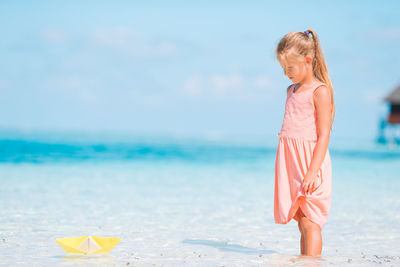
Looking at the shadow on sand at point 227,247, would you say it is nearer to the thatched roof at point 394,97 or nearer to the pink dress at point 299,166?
the pink dress at point 299,166

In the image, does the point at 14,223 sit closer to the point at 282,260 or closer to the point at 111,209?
the point at 111,209

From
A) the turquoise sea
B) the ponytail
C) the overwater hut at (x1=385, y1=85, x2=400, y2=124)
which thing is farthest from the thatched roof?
the ponytail

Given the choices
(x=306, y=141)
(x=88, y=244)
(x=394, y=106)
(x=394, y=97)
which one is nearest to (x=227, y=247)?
(x=88, y=244)

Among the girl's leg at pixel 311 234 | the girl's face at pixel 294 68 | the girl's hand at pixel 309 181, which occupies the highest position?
the girl's face at pixel 294 68

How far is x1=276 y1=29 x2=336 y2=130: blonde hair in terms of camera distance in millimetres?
2934

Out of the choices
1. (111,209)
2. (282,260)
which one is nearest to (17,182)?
(111,209)

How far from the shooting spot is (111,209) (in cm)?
619

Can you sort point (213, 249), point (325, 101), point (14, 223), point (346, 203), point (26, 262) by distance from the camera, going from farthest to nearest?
point (346, 203) → point (14, 223) → point (213, 249) → point (26, 262) → point (325, 101)

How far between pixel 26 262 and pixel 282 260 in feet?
5.45

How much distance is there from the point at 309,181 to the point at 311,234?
1.08 feet

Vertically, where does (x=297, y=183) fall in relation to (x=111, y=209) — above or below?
above

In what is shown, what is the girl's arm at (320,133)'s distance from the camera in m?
2.91

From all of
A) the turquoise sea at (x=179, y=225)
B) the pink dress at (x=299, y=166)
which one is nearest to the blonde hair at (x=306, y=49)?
the pink dress at (x=299, y=166)

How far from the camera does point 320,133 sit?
9.70 ft
